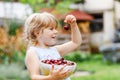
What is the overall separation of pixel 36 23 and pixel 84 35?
19101mm

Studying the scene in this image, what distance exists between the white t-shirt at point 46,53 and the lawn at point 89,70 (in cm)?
789

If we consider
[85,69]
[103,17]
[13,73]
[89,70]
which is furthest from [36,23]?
[103,17]

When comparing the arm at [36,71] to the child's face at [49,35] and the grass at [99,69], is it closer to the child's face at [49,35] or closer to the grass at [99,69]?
the child's face at [49,35]

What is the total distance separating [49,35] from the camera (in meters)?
4.34

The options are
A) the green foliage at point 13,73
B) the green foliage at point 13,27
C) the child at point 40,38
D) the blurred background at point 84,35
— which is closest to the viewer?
the child at point 40,38

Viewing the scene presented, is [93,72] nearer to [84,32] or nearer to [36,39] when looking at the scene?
[84,32]

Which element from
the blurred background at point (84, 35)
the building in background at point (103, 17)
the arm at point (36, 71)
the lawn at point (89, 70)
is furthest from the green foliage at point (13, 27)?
the arm at point (36, 71)

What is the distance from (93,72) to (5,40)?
3.02 metres

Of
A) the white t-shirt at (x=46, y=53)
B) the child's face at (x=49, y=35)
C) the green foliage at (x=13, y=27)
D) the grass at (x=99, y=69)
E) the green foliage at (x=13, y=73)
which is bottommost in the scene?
the grass at (x=99, y=69)

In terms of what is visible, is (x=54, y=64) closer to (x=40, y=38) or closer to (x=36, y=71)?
(x=36, y=71)

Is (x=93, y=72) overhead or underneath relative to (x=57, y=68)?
underneath

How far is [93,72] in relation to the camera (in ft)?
53.5

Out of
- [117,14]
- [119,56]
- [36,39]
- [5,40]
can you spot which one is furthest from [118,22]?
[36,39]

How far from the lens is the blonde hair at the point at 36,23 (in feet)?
14.1
